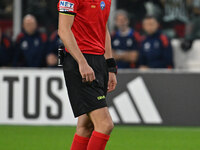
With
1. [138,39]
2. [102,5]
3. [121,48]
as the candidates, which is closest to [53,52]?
[121,48]

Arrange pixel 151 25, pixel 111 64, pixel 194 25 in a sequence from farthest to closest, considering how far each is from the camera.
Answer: pixel 194 25
pixel 151 25
pixel 111 64

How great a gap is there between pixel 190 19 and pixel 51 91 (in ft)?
11.5

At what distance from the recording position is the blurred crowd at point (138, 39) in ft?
32.1

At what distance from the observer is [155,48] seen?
32.1 ft

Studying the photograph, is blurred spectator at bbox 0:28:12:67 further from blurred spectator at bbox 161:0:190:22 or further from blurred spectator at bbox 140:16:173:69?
blurred spectator at bbox 161:0:190:22

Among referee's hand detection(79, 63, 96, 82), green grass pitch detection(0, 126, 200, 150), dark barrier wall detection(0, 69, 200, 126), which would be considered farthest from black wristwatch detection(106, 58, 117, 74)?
dark barrier wall detection(0, 69, 200, 126)

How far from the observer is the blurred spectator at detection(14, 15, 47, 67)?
1032 cm

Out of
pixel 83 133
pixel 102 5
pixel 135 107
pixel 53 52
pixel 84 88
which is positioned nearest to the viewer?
pixel 84 88

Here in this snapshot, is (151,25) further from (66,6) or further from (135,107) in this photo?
(66,6)

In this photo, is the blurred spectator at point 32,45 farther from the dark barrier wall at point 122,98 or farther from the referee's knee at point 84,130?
the referee's knee at point 84,130

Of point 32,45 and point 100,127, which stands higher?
point 100,127

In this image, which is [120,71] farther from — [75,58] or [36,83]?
[75,58]

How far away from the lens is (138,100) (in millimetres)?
9234

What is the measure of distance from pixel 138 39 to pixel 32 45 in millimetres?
1932
